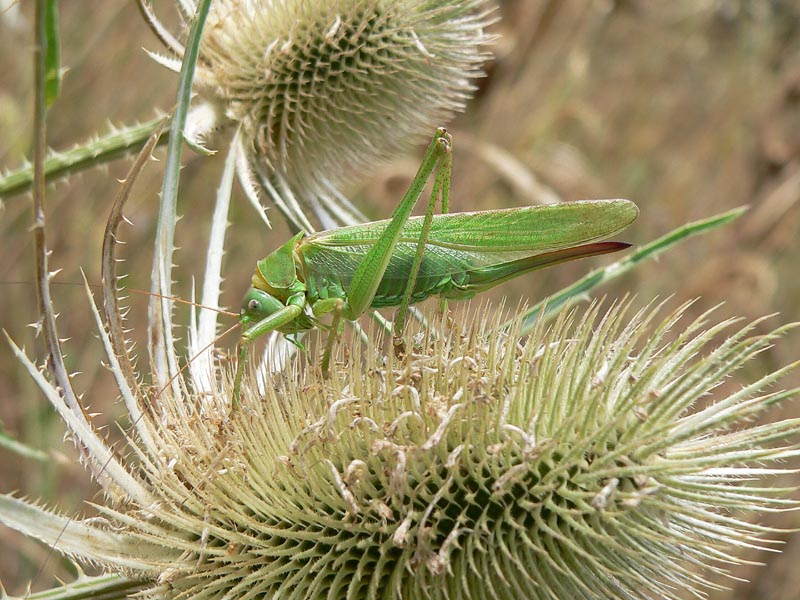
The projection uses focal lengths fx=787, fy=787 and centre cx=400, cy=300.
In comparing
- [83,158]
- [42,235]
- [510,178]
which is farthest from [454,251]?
[510,178]

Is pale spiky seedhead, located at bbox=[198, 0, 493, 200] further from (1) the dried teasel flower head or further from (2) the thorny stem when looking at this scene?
(2) the thorny stem

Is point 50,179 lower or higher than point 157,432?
higher

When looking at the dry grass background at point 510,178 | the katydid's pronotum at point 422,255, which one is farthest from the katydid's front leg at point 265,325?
the dry grass background at point 510,178

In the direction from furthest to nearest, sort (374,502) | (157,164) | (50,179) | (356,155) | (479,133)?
(479,133), (157,164), (356,155), (50,179), (374,502)

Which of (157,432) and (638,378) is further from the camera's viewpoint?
(157,432)

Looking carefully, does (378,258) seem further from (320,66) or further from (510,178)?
(510,178)

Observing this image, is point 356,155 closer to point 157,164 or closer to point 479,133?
point 157,164

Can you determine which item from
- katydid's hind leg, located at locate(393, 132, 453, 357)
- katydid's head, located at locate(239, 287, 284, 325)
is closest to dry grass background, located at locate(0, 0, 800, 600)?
katydid's head, located at locate(239, 287, 284, 325)

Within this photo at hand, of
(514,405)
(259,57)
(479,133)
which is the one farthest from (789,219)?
(514,405)
